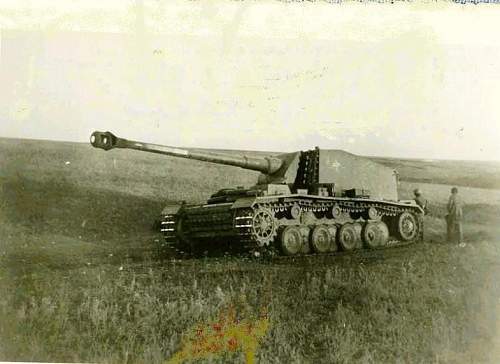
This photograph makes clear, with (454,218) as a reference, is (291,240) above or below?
below

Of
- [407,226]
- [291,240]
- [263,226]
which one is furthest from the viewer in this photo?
[407,226]

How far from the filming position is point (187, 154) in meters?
5.72

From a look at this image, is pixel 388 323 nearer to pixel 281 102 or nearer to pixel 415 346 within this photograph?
pixel 415 346

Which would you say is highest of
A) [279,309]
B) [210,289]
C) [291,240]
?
[291,240]

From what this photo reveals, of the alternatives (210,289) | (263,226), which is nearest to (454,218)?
(263,226)

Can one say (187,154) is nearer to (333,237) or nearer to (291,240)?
(291,240)

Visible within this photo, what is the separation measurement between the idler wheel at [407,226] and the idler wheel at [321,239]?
882 mm

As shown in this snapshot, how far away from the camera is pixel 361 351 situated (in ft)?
17.5

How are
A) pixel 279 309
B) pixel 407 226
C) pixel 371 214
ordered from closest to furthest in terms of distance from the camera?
pixel 279 309, pixel 371 214, pixel 407 226

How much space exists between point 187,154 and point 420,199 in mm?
2484

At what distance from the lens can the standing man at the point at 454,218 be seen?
235 inches

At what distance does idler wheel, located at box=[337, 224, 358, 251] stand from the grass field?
397 mm

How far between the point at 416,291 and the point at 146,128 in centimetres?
280

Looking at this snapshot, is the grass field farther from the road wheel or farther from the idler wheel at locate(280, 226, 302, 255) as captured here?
the road wheel
